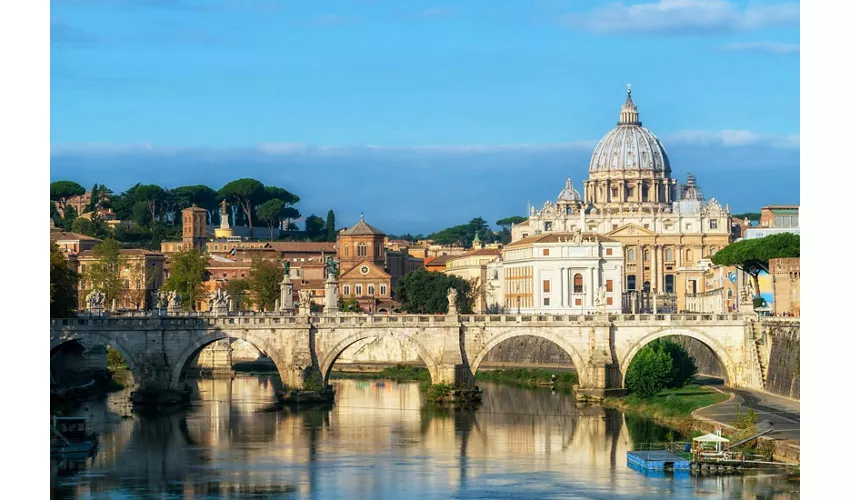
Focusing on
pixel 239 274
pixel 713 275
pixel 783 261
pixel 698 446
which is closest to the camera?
pixel 698 446

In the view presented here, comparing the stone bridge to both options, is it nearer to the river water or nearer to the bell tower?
the river water

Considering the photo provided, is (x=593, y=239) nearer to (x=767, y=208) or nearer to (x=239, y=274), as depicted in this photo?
(x=767, y=208)

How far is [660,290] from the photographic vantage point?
495 ft

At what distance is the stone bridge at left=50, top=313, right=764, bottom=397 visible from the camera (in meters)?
66.4

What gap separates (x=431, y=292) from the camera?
114562 millimetres

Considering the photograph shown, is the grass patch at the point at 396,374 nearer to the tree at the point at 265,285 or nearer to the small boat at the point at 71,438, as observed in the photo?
the tree at the point at 265,285

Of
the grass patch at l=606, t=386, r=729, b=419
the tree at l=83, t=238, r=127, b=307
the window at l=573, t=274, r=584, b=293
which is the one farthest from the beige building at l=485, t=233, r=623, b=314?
the grass patch at l=606, t=386, r=729, b=419

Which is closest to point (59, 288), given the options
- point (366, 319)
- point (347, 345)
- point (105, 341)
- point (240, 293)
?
A: point (105, 341)

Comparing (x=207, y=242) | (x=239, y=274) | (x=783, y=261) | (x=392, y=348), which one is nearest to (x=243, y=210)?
(x=207, y=242)

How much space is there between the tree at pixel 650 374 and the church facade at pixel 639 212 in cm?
7173

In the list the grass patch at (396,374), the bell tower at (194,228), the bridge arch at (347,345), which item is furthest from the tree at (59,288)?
the bell tower at (194,228)

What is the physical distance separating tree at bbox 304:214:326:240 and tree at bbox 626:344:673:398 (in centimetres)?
10879
